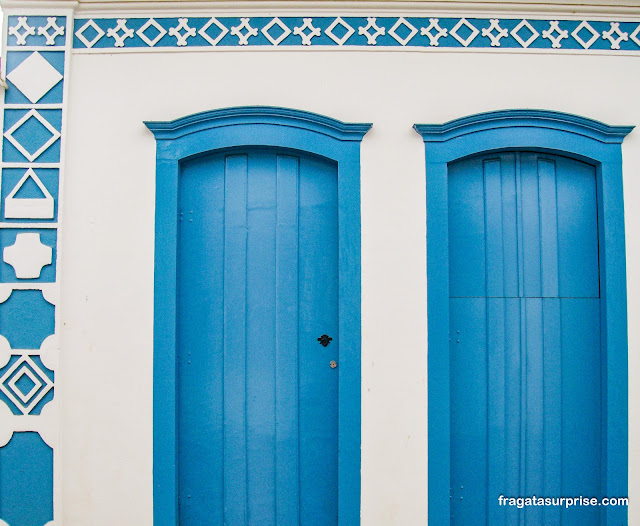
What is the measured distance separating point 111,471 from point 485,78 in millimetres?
3515

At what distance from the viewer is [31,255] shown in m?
2.93

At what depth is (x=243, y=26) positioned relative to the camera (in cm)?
303

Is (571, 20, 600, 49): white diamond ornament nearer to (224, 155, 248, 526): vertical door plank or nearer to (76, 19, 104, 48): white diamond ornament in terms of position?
(224, 155, 248, 526): vertical door plank

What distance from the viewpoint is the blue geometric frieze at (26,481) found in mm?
2877

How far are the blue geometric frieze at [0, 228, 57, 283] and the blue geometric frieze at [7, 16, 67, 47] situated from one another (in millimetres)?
1249

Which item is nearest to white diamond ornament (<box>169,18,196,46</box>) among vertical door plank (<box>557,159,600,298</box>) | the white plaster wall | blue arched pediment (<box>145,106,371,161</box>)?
the white plaster wall

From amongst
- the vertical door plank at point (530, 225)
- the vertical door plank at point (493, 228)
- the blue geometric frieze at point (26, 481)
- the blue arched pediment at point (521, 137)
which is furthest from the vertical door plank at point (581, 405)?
the blue geometric frieze at point (26, 481)

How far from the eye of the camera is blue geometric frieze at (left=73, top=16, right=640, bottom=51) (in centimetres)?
303

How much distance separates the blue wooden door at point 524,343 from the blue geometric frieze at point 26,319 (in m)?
2.63

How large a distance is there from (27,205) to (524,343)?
3.37 m

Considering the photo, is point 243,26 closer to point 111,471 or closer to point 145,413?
point 145,413

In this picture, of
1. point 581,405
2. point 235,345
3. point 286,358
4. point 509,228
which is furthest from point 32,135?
point 581,405

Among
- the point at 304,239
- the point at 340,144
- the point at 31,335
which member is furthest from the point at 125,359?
the point at 340,144

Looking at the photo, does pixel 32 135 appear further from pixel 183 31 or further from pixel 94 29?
pixel 183 31
